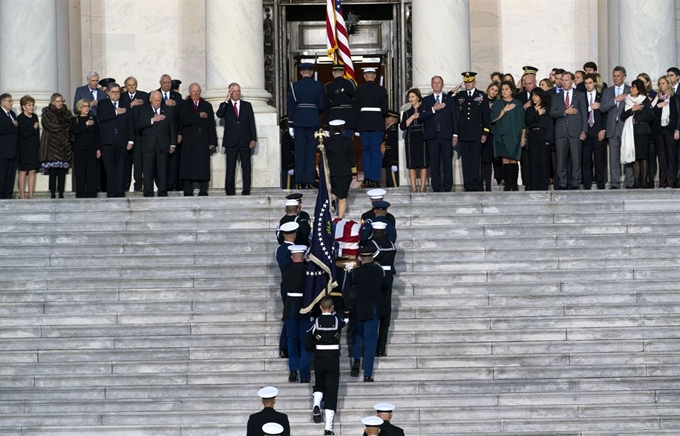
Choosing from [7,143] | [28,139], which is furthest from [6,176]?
[28,139]

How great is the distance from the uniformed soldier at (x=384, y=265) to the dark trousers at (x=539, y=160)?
243 inches

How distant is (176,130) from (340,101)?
3.09 meters

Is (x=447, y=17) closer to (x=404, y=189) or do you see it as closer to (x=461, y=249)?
(x=404, y=189)

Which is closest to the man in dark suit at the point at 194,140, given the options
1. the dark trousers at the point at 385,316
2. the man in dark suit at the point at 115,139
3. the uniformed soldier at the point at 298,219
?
the man in dark suit at the point at 115,139

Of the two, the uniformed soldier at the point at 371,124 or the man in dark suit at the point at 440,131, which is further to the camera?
the uniformed soldier at the point at 371,124

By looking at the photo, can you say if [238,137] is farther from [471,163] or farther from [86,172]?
[471,163]

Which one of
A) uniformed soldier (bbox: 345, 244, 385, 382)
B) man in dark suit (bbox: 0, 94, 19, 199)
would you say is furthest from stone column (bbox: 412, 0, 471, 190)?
uniformed soldier (bbox: 345, 244, 385, 382)

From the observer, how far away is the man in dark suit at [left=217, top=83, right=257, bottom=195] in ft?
94.3

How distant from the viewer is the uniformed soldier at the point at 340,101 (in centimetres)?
2899

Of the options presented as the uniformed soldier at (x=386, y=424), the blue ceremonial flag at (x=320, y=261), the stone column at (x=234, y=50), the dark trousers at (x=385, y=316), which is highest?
the stone column at (x=234, y=50)

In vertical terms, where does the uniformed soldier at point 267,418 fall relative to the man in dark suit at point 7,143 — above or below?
below

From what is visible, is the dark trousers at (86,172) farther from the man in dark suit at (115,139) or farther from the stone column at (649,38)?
the stone column at (649,38)

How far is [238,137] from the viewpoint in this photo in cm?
2878

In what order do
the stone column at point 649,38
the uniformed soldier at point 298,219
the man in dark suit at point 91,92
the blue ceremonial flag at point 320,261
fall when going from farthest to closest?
the stone column at point 649,38, the man in dark suit at point 91,92, the uniformed soldier at point 298,219, the blue ceremonial flag at point 320,261
